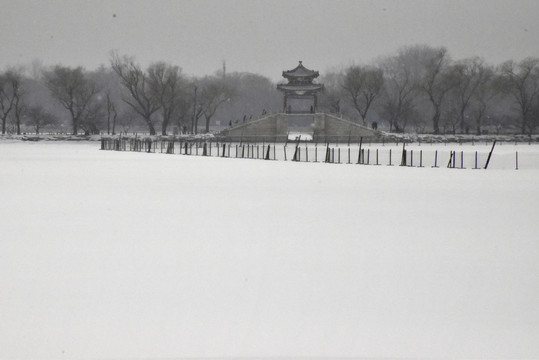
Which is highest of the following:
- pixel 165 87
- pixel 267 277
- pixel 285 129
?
pixel 165 87

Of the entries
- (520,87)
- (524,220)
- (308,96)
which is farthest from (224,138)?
(524,220)

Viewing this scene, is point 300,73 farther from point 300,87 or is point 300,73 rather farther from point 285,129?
point 285,129

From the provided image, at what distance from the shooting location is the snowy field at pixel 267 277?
799cm

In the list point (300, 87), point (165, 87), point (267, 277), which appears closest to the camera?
point (267, 277)

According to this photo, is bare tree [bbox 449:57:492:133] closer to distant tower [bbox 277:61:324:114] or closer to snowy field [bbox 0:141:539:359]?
distant tower [bbox 277:61:324:114]

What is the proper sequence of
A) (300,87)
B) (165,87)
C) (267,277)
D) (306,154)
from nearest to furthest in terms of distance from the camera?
(267,277) → (306,154) → (300,87) → (165,87)

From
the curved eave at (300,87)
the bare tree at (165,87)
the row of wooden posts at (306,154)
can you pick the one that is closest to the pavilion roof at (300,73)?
the curved eave at (300,87)

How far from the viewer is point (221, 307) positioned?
30.2ft

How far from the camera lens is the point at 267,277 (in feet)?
35.4

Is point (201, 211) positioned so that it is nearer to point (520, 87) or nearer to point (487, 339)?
point (487, 339)

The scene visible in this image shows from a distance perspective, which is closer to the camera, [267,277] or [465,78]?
[267,277]

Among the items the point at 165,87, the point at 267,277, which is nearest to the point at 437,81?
the point at 165,87

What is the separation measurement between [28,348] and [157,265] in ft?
12.7

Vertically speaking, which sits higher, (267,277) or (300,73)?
(300,73)
